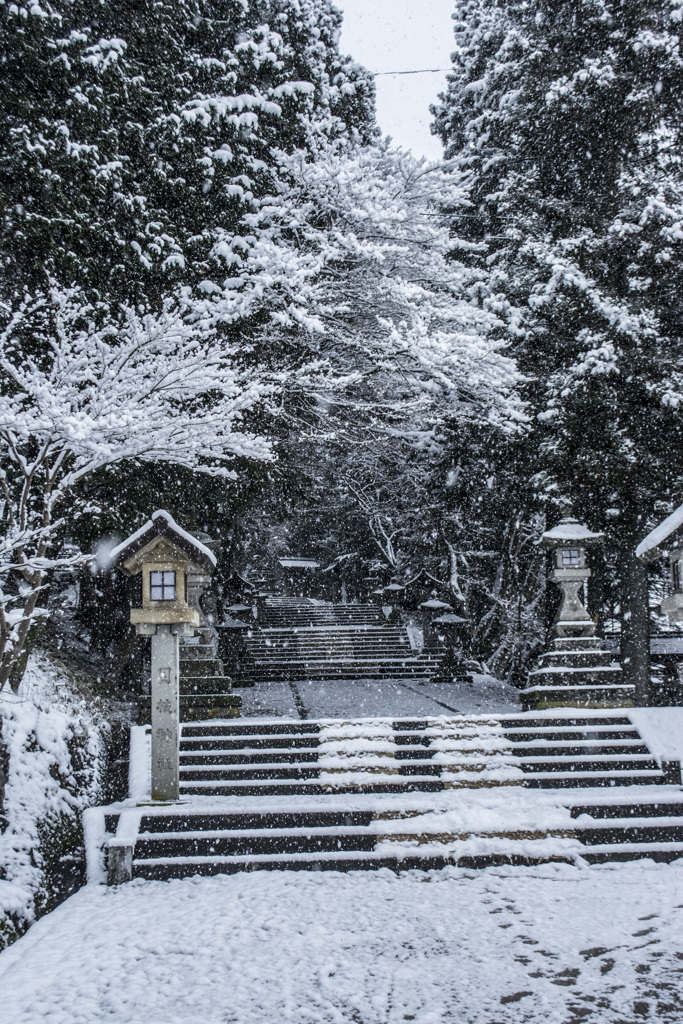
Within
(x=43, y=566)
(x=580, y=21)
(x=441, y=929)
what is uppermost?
(x=580, y=21)

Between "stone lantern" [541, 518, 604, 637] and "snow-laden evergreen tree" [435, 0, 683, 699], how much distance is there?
2369 mm

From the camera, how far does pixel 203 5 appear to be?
401 inches

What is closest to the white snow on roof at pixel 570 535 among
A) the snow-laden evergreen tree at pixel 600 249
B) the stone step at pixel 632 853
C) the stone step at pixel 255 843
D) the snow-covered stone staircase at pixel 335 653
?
the snow-laden evergreen tree at pixel 600 249

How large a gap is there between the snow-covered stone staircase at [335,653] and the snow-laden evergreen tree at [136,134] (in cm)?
999

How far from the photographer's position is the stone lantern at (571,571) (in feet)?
33.1

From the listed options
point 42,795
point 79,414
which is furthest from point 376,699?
point 79,414

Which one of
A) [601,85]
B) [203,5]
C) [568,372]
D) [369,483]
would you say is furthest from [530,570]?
[203,5]

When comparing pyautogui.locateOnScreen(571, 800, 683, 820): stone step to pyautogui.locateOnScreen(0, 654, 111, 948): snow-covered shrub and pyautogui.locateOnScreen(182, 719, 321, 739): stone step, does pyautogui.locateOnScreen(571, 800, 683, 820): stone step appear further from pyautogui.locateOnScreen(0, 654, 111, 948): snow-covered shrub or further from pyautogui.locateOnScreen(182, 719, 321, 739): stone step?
pyautogui.locateOnScreen(0, 654, 111, 948): snow-covered shrub

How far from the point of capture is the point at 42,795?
→ 6492 millimetres

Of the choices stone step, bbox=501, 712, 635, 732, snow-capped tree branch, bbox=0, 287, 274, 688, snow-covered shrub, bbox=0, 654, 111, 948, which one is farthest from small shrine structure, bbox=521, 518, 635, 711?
snow-covered shrub, bbox=0, 654, 111, 948

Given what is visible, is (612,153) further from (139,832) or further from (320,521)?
(320,521)

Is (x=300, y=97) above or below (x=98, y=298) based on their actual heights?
above

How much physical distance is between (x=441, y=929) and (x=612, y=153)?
13369 mm

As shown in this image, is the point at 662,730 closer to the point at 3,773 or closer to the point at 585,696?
the point at 585,696
